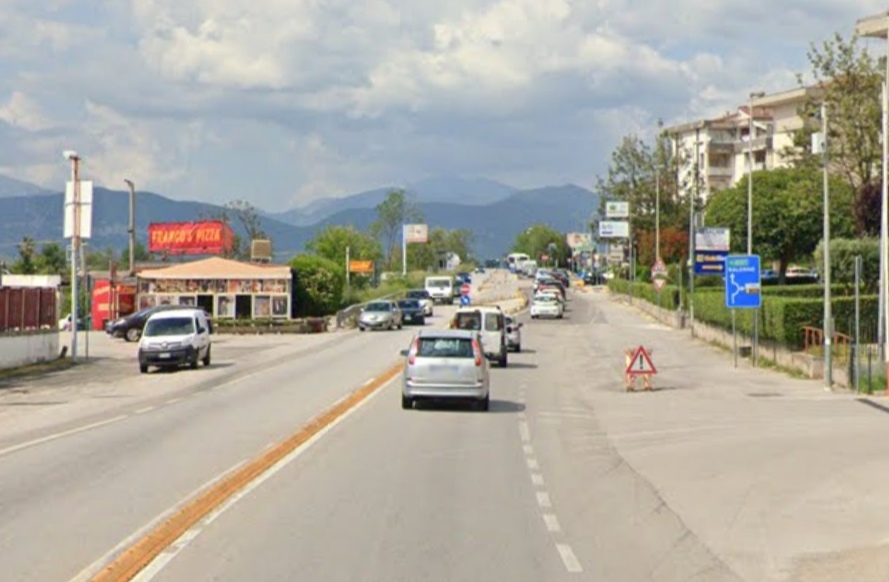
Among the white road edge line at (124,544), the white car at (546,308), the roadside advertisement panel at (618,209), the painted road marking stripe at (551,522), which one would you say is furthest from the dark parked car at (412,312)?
the painted road marking stripe at (551,522)

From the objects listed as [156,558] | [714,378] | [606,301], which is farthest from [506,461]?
[606,301]

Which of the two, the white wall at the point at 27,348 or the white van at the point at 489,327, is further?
the white wall at the point at 27,348

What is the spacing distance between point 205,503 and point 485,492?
3.44 m

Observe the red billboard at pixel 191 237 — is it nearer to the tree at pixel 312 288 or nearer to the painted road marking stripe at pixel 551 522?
the tree at pixel 312 288

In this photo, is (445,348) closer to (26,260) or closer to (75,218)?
(75,218)

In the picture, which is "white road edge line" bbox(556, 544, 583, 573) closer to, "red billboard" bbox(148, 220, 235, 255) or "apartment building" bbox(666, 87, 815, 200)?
"red billboard" bbox(148, 220, 235, 255)

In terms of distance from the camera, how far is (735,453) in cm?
2042

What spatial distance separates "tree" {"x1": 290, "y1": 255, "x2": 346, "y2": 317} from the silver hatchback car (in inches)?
2112

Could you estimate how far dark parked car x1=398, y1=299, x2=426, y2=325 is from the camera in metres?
78.2

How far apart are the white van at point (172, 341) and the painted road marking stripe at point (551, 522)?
28.9 m

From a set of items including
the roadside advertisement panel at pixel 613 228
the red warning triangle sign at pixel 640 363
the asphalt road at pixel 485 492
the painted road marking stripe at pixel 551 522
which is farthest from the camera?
the roadside advertisement panel at pixel 613 228

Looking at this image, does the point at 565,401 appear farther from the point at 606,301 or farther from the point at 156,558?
the point at 606,301

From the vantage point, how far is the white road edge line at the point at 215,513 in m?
10.8

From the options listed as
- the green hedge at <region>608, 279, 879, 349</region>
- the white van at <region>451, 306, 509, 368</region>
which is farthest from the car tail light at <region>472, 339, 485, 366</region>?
the green hedge at <region>608, 279, 879, 349</region>
